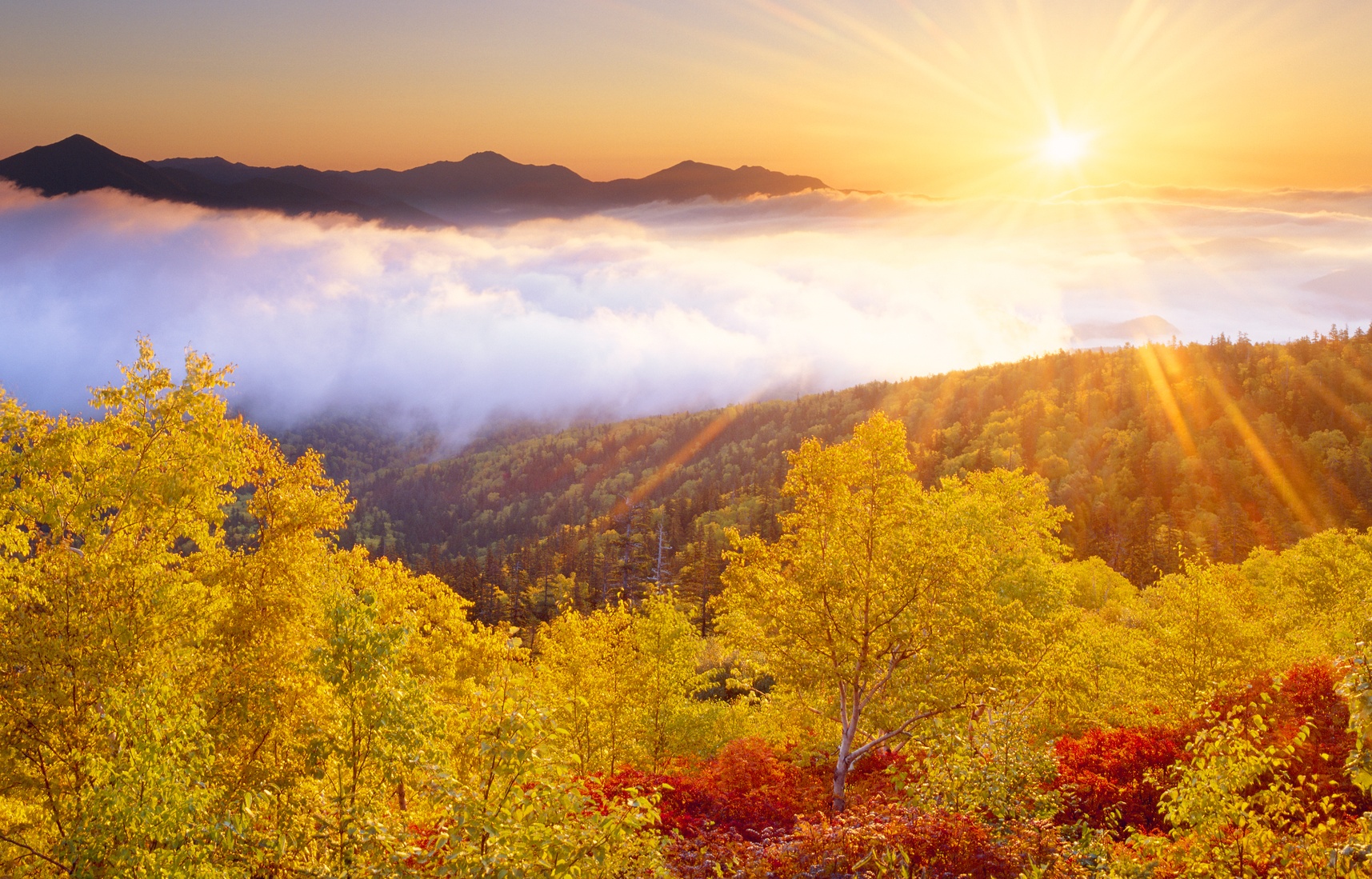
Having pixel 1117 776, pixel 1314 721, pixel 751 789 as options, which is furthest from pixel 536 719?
pixel 1314 721

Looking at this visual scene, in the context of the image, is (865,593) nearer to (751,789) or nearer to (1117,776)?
(751,789)

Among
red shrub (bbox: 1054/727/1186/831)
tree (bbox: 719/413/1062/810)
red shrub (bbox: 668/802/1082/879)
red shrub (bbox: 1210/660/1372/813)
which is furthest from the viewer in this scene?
tree (bbox: 719/413/1062/810)

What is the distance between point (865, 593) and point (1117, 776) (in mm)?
7914

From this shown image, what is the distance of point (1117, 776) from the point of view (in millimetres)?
19406

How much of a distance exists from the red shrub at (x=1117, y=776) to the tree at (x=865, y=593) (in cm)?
305

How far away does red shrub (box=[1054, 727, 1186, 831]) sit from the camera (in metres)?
17.4

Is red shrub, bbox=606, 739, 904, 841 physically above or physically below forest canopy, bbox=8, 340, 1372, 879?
below

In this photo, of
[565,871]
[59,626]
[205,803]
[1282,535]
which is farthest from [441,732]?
[1282,535]

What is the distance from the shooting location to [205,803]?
12.5m

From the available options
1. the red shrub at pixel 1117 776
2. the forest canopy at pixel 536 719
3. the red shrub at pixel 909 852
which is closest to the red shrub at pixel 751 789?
the forest canopy at pixel 536 719

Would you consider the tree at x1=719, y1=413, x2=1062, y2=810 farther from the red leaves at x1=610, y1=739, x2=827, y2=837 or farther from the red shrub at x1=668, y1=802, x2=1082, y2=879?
the red shrub at x1=668, y1=802, x2=1082, y2=879

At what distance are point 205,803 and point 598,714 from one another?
1045 inches

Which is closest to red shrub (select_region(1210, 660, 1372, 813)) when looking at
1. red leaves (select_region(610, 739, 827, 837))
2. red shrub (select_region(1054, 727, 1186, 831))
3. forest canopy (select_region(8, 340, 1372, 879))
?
forest canopy (select_region(8, 340, 1372, 879))

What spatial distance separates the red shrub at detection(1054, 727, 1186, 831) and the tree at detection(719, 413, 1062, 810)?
120 inches
